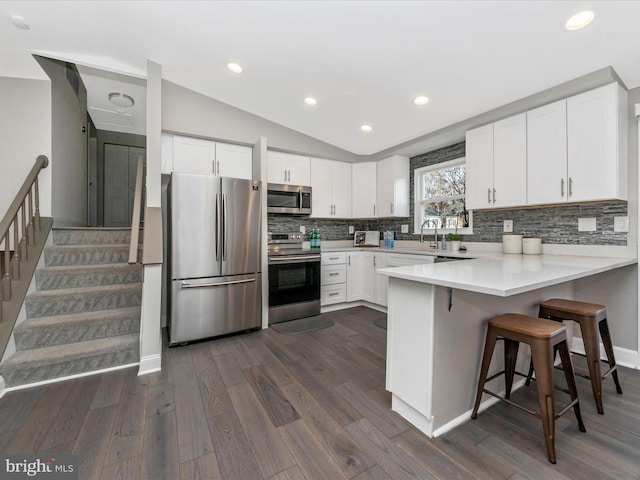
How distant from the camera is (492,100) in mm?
2738

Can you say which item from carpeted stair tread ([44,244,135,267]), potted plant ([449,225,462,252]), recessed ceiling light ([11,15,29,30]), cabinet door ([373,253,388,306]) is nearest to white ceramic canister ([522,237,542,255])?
potted plant ([449,225,462,252])

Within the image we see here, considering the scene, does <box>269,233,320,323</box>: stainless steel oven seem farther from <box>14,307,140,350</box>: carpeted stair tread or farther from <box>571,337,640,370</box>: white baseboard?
<box>571,337,640,370</box>: white baseboard

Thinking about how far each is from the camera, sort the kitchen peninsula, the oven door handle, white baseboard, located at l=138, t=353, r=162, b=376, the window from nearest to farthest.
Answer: the kitchen peninsula < white baseboard, located at l=138, t=353, r=162, b=376 < the oven door handle < the window

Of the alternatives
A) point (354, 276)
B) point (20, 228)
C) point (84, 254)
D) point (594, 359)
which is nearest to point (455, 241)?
point (354, 276)

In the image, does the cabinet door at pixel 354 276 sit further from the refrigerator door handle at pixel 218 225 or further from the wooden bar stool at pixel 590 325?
the wooden bar stool at pixel 590 325

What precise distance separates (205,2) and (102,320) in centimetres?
275

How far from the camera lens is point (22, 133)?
2959 mm

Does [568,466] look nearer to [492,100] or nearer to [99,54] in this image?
[492,100]

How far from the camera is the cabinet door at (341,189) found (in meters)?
4.38

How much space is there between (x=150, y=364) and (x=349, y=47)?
3.08m

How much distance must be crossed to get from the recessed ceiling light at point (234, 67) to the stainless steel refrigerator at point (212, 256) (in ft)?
3.55

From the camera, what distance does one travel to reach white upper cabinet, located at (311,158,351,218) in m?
4.21

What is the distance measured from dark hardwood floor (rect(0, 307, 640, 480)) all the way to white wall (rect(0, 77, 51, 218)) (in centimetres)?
217

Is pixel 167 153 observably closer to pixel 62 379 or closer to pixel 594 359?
pixel 62 379
